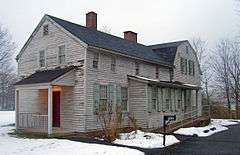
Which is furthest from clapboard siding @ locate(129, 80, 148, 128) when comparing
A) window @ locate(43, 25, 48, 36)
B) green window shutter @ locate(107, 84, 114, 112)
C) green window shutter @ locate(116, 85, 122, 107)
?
window @ locate(43, 25, 48, 36)

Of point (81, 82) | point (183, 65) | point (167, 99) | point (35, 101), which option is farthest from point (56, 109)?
point (183, 65)

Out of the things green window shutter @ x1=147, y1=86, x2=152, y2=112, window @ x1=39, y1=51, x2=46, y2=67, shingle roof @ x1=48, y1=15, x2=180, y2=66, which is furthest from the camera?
green window shutter @ x1=147, y1=86, x2=152, y2=112

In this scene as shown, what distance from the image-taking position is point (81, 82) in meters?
20.6

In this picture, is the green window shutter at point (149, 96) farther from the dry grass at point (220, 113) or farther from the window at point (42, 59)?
the dry grass at point (220, 113)

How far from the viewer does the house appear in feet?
67.4

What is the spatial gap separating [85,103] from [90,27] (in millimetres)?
8926

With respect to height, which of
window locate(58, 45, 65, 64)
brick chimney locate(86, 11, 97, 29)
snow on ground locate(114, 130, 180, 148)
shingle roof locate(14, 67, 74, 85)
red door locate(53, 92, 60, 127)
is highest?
brick chimney locate(86, 11, 97, 29)

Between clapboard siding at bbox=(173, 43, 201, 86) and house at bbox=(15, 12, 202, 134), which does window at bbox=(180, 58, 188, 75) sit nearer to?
clapboard siding at bbox=(173, 43, 201, 86)

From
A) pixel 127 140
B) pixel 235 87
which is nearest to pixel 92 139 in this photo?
pixel 127 140

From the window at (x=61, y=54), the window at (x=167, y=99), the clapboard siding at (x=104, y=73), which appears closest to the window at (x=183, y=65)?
the window at (x=167, y=99)

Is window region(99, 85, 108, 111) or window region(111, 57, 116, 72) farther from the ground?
window region(111, 57, 116, 72)

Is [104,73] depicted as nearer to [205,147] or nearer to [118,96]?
[118,96]

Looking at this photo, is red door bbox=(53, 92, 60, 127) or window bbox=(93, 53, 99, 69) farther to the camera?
red door bbox=(53, 92, 60, 127)

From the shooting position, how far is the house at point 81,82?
2053 cm
